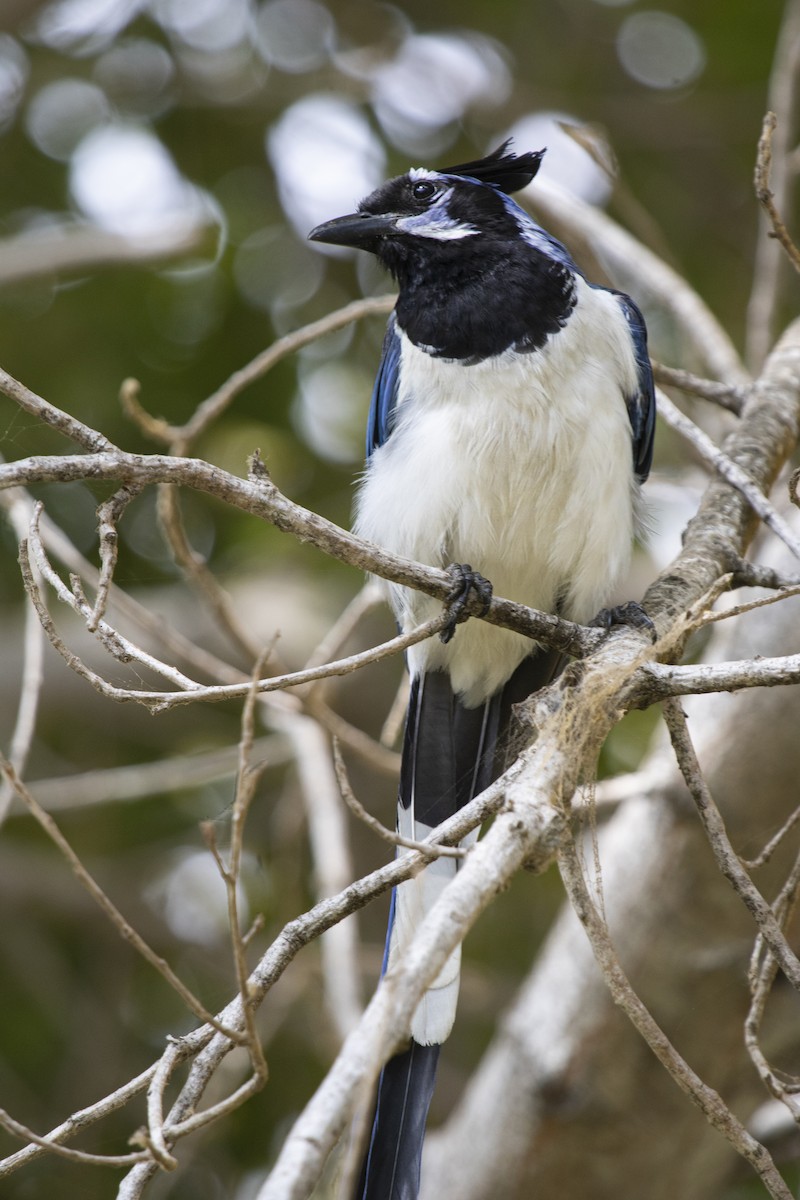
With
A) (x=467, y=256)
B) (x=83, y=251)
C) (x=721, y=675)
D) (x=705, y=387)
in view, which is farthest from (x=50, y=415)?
(x=83, y=251)

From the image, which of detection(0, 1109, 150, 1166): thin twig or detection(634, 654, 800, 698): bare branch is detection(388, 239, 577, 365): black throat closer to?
detection(634, 654, 800, 698): bare branch

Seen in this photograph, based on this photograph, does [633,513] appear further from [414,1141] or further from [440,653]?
[414,1141]

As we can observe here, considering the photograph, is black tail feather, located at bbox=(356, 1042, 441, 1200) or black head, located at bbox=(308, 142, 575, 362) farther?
black head, located at bbox=(308, 142, 575, 362)

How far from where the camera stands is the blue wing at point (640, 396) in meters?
3.15

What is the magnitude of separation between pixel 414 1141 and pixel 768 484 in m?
1.67

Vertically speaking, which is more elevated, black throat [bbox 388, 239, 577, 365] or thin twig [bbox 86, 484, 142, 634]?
black throat [bbox 388, 239, 577, 365]

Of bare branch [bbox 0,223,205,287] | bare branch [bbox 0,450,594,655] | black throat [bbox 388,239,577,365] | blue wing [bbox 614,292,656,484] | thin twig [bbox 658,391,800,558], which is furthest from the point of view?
bare branch [bbox 0,223,205,287]

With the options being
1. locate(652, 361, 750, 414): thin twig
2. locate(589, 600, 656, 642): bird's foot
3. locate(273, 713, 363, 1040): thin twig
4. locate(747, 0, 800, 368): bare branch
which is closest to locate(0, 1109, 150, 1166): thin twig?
locate(589, 600, 656, 642): bird's foot

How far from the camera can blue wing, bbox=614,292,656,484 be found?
10.3 feet

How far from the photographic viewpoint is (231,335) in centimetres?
509

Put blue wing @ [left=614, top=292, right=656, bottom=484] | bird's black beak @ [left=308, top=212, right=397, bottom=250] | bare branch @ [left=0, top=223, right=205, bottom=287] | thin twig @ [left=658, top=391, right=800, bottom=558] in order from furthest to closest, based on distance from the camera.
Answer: bare branch @ [left=0, top=223, right=205, bottom=287] < bird's black beak @ [left=308, top=212, right=397, bottom=250] < blue wing @ [left=614, top=292, right=656, bottom=484] < thin twig @ [left=658, top=391, right=800, bottom=558]

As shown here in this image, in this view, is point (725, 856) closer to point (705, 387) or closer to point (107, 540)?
point (107, 540)

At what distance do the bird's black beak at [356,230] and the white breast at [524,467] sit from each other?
36 cm

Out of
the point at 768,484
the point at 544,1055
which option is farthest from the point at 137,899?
the point at 768,484
